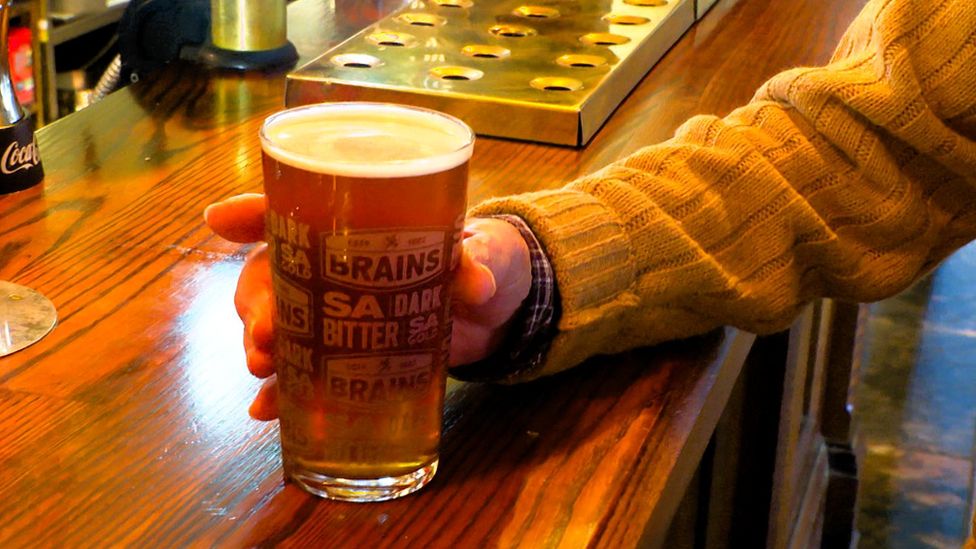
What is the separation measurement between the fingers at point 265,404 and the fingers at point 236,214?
0.09 meters

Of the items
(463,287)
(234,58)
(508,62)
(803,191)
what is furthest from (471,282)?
(234,58)

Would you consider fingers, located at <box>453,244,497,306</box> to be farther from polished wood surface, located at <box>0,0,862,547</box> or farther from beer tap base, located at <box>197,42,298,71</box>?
beer tap base, located at <box>197,42,298,71</box>

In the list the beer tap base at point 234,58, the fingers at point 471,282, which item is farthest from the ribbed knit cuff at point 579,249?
the beer tap base at point 234,58

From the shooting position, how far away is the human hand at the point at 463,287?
588mm

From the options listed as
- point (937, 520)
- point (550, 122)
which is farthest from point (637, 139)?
point (937, 520)

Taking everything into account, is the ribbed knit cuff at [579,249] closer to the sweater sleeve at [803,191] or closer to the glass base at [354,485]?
the sweater sleeve at [803,191]

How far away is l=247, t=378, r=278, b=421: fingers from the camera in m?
0.62

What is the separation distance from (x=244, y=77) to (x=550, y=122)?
419 mm

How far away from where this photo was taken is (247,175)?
1045mm

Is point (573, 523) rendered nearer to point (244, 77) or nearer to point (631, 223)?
point (631, 223)

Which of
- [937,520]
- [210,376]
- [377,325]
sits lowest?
[937,520]

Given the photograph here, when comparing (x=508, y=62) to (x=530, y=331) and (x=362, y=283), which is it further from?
(x=362, y=283)

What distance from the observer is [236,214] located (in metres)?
0.62

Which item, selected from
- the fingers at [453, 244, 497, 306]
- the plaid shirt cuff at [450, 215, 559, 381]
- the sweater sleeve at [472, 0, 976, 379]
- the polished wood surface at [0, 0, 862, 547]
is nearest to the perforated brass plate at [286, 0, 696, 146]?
the polished wood surface at [0, 0, 862, 547]
